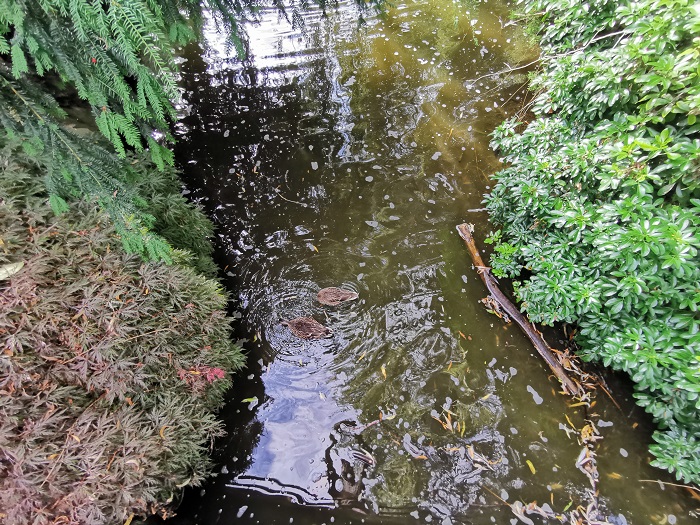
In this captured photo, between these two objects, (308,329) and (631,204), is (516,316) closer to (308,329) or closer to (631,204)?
(631,204)

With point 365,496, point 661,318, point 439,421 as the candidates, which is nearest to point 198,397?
point 365,496

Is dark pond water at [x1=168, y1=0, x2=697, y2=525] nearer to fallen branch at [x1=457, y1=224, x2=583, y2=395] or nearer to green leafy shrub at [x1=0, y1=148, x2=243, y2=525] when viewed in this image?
fallen branch at [x1=457, y1=224, x2=583, y2=395]

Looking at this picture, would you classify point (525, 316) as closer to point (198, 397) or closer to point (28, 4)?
point (198, 397)

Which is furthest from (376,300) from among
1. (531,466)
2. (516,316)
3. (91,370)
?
(91,370)

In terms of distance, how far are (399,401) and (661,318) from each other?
6.49 ft

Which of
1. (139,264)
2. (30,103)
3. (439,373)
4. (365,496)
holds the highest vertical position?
(30,103)

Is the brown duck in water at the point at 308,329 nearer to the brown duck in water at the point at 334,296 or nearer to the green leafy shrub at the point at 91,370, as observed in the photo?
the brown duck in water at the point at 334,296

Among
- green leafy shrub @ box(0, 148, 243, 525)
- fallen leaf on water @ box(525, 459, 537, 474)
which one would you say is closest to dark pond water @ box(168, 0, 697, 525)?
fallen leaf on water @ box(525, 459, 537, 474)

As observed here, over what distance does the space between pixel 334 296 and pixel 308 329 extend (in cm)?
42

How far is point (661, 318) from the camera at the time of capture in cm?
252

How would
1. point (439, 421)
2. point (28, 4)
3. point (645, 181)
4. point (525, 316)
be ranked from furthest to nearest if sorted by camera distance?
1. point (525, 316)
2. point (439, 421)
3. point (645, 181)
4. point (28, 4)

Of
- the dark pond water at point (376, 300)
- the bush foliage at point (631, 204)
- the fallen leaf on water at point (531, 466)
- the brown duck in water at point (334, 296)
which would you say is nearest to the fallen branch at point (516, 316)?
the dark pond water at point (376, 300)

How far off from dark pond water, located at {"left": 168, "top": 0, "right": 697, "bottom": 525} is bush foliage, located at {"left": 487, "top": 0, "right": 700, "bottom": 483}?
67 centimetres

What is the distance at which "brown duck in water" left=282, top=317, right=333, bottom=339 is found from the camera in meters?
3.50
